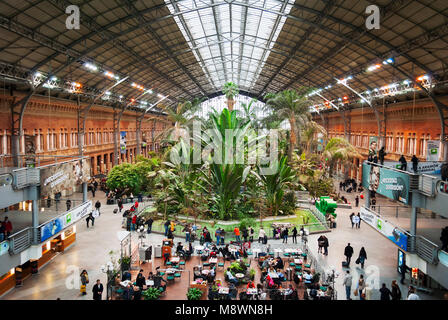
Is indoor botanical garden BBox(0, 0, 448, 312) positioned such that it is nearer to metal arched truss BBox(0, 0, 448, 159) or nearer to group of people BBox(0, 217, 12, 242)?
group of people BBox(0, 217, 12, 242)

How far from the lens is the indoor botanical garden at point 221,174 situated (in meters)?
12.5

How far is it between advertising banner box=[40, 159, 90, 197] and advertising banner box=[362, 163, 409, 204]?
13.1m

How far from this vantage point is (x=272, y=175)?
23.9m

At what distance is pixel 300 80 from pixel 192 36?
714 inches

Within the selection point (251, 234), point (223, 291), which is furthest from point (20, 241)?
point (251, 234)

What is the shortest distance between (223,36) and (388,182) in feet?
91.0

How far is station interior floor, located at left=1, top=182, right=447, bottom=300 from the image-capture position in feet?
43.1

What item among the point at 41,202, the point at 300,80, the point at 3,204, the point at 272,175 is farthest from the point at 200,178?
the point at 300,80

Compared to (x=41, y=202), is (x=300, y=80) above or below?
above

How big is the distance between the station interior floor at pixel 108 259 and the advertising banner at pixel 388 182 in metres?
3.19

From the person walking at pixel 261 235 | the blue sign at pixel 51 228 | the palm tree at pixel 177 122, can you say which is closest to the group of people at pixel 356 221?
the person walking at pixel 261 235

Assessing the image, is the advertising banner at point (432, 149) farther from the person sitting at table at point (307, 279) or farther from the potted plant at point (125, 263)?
the potted plant at point (125, 263)

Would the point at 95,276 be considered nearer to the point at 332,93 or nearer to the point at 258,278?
the point at 258,278

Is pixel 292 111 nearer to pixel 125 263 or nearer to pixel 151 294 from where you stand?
pixel 125 263
